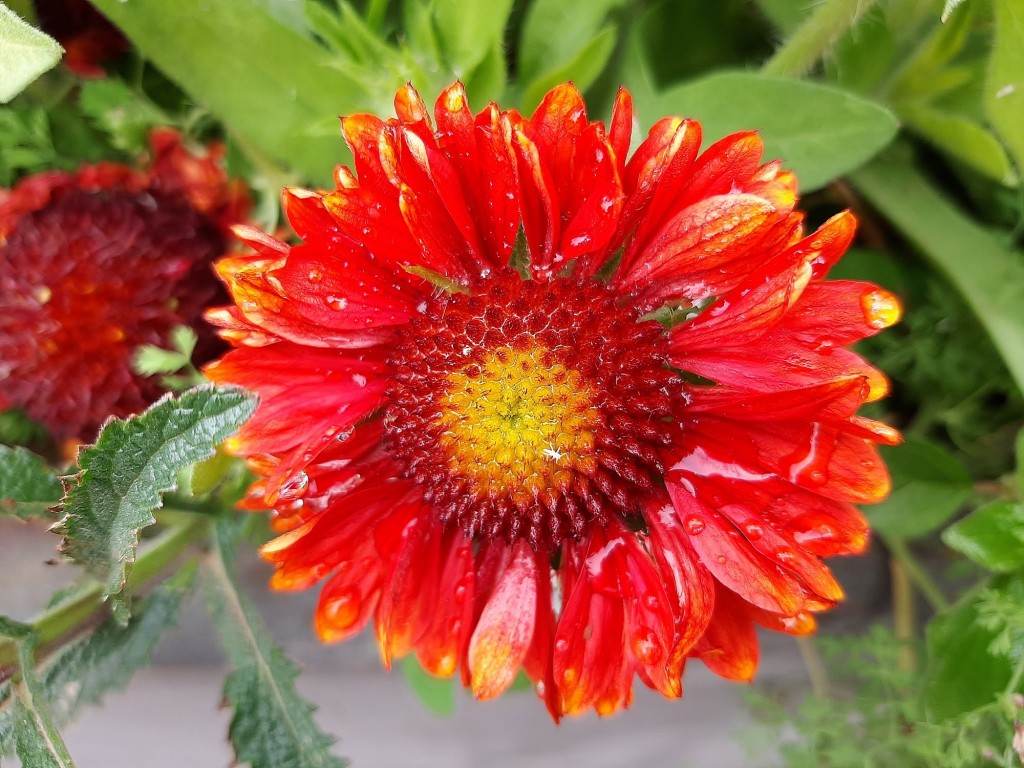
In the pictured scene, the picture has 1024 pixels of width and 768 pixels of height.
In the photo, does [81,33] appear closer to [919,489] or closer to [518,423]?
[518,423]

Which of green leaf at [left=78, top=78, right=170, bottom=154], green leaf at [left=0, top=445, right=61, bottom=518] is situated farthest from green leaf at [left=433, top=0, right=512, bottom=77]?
green leaf at [left=0, top=445, right=61, bottom=518]

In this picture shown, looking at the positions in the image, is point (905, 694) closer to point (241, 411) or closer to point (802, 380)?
point (802, 380)

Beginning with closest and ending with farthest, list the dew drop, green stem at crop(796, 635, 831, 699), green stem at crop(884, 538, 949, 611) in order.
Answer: the dew drop → green stem at crop(884, 538, 949, 611) → green stem at crop(796, 635, 831, 699)

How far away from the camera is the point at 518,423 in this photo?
Answer: 522 millimetres

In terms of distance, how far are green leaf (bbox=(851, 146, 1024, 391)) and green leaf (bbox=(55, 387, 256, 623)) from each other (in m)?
0.57

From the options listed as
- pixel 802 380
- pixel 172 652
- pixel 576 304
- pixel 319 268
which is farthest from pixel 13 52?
pixel 172 652

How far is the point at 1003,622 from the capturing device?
0.60 metres

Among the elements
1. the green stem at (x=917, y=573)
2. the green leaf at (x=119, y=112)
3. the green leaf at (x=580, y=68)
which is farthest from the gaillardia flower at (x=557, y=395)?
the green stem at (x=917, y=573)

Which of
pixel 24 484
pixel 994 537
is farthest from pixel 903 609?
pixel 24 484

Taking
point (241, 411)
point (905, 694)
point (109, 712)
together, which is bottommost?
point (109, 712)

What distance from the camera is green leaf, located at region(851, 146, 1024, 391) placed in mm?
665

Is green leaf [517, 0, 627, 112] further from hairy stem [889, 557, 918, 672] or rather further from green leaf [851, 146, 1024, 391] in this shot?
hairy stem [889, 557, 918, 672]

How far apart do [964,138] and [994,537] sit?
11.3 inches

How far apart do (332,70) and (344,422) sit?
281mm
